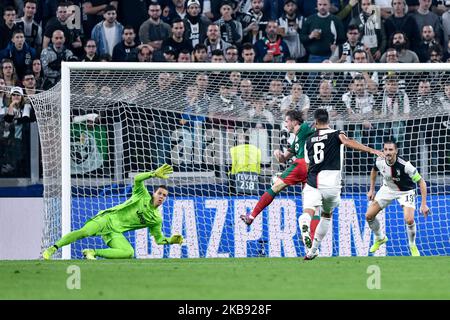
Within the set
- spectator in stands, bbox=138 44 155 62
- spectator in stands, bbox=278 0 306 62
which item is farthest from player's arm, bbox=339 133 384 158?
spectator in stands, bbox=278 0 306 62

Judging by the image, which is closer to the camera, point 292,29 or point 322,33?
point 322,33

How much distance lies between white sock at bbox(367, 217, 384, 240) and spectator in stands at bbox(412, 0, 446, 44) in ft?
14.3

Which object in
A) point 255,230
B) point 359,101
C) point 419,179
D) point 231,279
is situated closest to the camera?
point 231,279

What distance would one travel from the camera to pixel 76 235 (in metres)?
15.2

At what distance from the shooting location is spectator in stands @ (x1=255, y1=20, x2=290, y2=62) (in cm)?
1927

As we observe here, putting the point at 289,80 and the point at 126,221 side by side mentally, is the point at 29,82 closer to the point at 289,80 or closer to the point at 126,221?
the point at 126,221

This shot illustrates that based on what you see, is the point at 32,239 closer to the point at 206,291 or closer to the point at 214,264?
the point at 214,264

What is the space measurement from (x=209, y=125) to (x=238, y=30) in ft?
10.4

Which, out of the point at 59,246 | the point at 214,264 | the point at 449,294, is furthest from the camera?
the point at 59,246

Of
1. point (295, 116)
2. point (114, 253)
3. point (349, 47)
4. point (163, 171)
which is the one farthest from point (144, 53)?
point (163, 171)

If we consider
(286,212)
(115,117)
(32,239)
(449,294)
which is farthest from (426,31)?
(449,294)

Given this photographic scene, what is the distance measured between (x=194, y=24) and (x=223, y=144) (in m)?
3.38

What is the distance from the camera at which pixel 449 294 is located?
10.2m

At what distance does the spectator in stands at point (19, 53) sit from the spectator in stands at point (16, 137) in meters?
1.23
